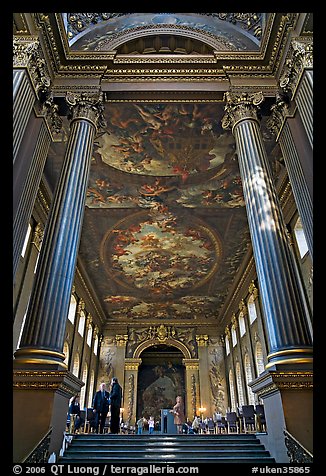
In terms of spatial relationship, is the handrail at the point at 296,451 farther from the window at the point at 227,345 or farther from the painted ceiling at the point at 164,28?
the window at the point at 227,345

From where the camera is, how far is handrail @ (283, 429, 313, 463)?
4445mm

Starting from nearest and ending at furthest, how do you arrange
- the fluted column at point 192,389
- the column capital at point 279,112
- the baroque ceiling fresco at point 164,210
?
the column capital at point 279,112 < the baroque ceiling fresco at point 164,210 < the fluted column at point 192,389

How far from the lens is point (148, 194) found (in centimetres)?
1355

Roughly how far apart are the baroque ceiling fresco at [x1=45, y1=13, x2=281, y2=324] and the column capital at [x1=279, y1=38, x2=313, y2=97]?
1.97 meters

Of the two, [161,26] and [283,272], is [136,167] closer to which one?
[161,26]

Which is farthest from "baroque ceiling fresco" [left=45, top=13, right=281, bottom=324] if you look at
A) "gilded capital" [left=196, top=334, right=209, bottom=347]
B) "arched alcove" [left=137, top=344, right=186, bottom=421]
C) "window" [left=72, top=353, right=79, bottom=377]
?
"arched alcove" [left=137, top=344, right=186, bottom=421]

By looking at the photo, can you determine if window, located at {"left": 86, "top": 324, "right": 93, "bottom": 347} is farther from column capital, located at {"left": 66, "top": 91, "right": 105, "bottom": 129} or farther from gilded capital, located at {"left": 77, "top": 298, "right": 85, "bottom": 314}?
column capital, located at {"left": 66, "top": 91, "right": 105, "bottom": 129}

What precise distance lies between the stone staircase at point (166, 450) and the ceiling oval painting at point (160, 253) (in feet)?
30.5

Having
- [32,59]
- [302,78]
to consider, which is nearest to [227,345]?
[302,78]

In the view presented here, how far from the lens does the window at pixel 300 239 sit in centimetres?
1117

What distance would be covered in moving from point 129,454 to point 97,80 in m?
8.23

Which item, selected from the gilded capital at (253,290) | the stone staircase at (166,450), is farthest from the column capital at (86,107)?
the gilded capital at (253,290)

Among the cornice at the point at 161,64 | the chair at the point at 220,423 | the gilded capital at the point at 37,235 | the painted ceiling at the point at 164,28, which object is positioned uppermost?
the painted ceiling at the point at 164,28
